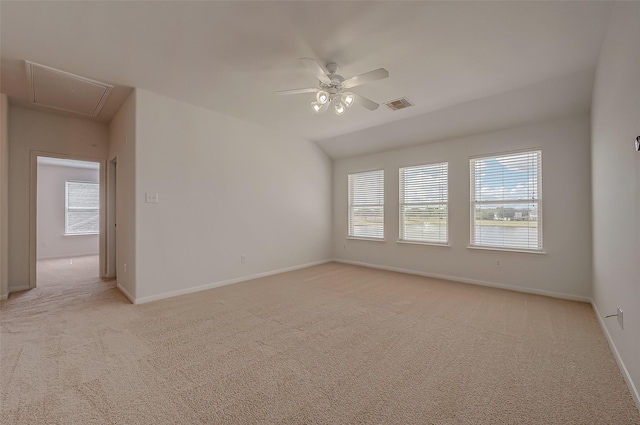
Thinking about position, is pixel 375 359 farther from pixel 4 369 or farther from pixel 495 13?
pixel 495 13

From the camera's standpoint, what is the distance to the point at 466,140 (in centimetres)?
475

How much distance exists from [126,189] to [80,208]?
233 inches

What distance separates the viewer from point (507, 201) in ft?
14.2

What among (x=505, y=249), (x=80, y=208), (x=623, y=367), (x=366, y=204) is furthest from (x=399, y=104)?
(x=80, y=208)

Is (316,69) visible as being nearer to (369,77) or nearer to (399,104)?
(369,77)

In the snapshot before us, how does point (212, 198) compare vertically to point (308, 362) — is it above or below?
above

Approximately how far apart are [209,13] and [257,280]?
391cm

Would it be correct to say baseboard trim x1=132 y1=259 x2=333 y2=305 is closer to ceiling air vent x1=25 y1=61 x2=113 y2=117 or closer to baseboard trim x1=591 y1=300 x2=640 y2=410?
ceiling air vent x1=25 y1=61 x2=113 y2=117

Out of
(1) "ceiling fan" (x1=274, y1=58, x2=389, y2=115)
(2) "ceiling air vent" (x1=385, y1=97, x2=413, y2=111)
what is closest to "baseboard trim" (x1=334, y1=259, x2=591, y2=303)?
(2) "ceiling air vent" (x1=385, y1=97, x2=413, y2=111)

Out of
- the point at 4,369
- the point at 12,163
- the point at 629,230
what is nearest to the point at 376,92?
the point at 629,230

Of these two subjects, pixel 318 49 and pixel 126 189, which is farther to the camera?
pixel 126 189

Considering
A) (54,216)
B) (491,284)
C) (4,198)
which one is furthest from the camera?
(54,216)

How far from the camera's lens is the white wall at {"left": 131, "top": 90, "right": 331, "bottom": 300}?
12.2 feet

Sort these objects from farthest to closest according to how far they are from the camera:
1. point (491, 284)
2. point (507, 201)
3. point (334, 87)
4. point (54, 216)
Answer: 1. point (54, 216)
2. point (491, 284)
3. point (507, 201)
4. point (334, 87)
